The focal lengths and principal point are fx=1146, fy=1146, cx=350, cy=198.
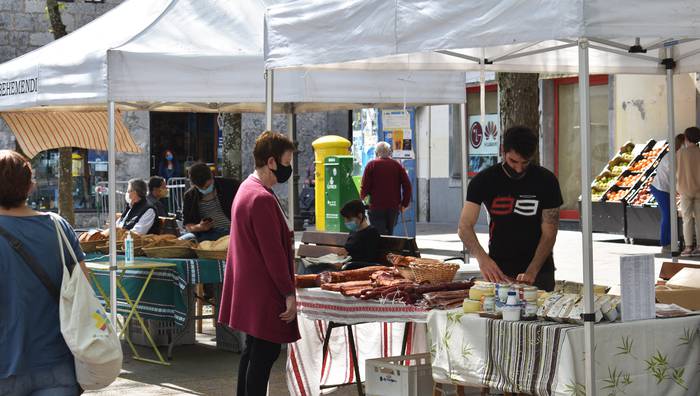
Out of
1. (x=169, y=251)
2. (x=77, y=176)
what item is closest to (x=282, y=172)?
(x=169, y=251)

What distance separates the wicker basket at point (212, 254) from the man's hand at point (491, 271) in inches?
137

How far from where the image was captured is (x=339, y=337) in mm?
8773

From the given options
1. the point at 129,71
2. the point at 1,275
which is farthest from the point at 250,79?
the point at 1,275

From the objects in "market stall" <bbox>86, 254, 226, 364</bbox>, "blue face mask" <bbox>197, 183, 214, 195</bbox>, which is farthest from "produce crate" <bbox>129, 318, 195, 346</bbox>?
"blue face mask" <bbox>197, 183, 214, 195</bbox>

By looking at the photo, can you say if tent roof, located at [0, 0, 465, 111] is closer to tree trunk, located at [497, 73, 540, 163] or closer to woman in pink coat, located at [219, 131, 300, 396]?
tree trunk, located at [497, 73, 540, 163]

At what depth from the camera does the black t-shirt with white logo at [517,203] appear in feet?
23.4

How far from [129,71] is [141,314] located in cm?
233

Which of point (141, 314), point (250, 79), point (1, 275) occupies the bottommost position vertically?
point (141, 314)

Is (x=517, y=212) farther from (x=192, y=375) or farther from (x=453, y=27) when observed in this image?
(x=192, y=375)

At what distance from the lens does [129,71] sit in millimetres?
9375

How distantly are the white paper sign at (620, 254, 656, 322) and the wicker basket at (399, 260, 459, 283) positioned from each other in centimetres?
176

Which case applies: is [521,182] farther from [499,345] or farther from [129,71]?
[129,71]

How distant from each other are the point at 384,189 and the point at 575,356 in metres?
10.7

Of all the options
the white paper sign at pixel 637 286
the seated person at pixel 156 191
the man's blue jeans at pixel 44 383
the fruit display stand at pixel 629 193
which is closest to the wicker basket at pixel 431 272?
the white paper sign at pixel 637 286
